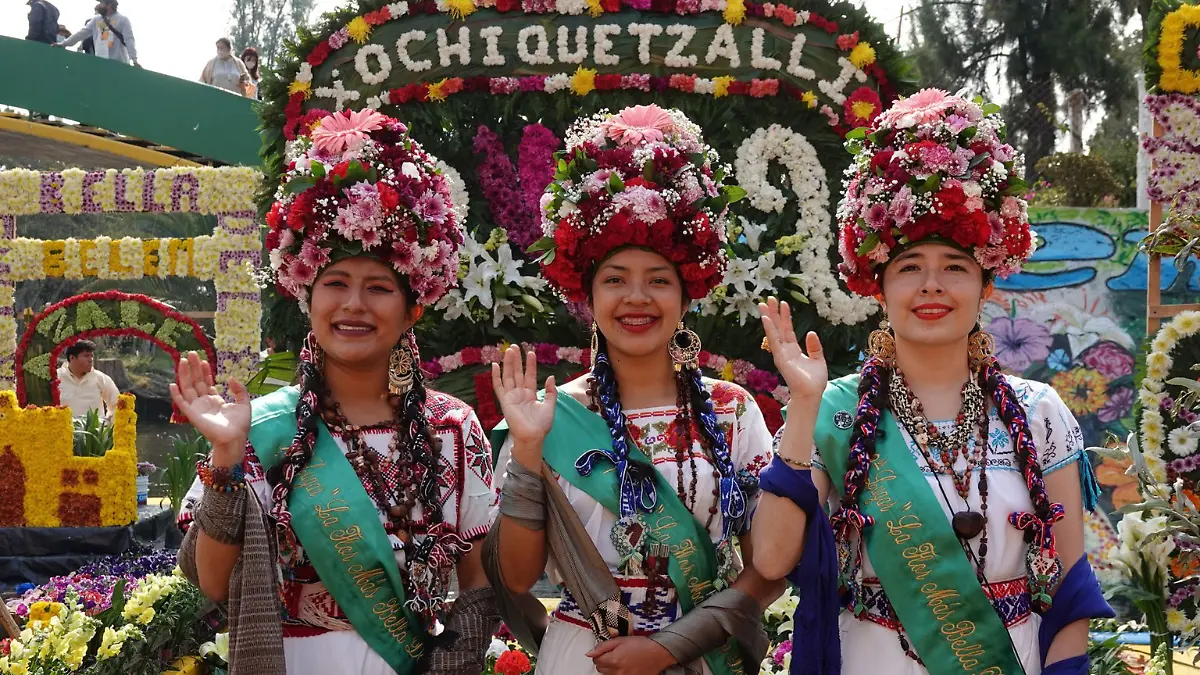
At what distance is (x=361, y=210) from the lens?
9.04ft

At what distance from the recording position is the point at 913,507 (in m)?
2.61

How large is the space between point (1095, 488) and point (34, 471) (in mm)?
7532

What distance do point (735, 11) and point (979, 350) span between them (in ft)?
10.5

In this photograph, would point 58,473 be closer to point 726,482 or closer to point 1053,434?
point 726,482

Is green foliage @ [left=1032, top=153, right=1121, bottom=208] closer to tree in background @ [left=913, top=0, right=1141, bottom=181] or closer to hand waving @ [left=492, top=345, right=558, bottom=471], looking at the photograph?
tree in background @ [left=913, top=0, right=1141, bottom=181]

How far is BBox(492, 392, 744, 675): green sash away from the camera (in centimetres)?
274

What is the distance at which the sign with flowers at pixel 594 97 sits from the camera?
17.8ft

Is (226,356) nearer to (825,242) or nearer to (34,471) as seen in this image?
(34,471)

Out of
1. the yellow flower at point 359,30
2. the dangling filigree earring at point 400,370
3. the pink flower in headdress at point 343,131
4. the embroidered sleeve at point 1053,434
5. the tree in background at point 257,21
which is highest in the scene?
the tree in background at point 257,21

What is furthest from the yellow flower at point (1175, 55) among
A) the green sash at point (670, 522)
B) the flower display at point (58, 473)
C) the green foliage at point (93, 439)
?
the green foliage at point (93, 439)

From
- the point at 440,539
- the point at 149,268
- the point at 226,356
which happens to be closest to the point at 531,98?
the point at 440,539

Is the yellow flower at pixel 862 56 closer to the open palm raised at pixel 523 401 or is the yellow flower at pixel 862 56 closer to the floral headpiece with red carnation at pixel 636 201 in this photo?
the floral headpiece with red carnation at pixel 636 201

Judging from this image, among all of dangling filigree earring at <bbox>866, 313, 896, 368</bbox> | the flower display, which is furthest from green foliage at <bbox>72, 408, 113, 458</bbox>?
dangling filigree earring at <bbox>866, 313, 896, 368</bbox>

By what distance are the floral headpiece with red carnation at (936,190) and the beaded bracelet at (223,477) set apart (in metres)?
1.60
